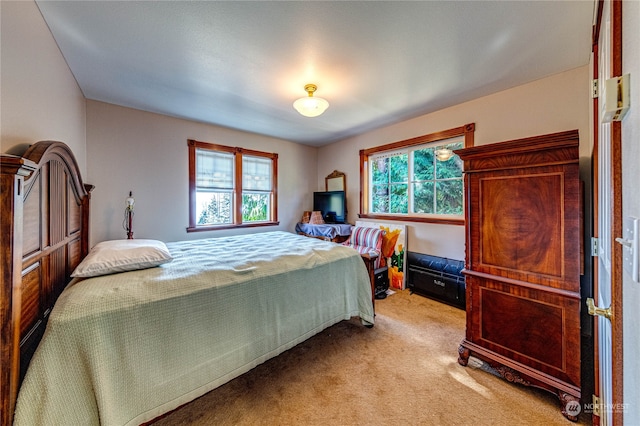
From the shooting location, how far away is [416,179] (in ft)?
12.4

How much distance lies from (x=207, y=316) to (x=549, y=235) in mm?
2255

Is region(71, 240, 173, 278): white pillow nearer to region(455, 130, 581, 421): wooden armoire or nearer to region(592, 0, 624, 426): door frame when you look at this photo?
region(592, 0, 624, 426): door frame

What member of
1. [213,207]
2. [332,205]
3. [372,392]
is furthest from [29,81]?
[332,205]

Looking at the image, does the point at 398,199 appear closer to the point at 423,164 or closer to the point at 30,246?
the point at 423,164

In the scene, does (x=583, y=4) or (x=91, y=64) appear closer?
(x=583, y=4)

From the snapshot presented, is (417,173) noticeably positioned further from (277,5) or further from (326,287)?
(277,5)

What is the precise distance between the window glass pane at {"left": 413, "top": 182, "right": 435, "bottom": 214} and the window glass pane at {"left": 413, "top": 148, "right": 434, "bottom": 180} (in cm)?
12

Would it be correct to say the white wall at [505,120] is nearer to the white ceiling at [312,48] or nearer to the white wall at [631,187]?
the white ceiling at [312,48]

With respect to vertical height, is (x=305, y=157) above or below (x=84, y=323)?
above

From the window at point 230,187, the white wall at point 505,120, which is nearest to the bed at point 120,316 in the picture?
the window at point 230,187

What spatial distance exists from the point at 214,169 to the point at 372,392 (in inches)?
149

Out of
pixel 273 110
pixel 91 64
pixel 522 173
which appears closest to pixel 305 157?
pixel 273 110

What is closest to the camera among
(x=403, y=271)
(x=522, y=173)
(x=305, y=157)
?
(x=522, y=173)

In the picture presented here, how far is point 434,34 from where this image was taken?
1857 millimetres
